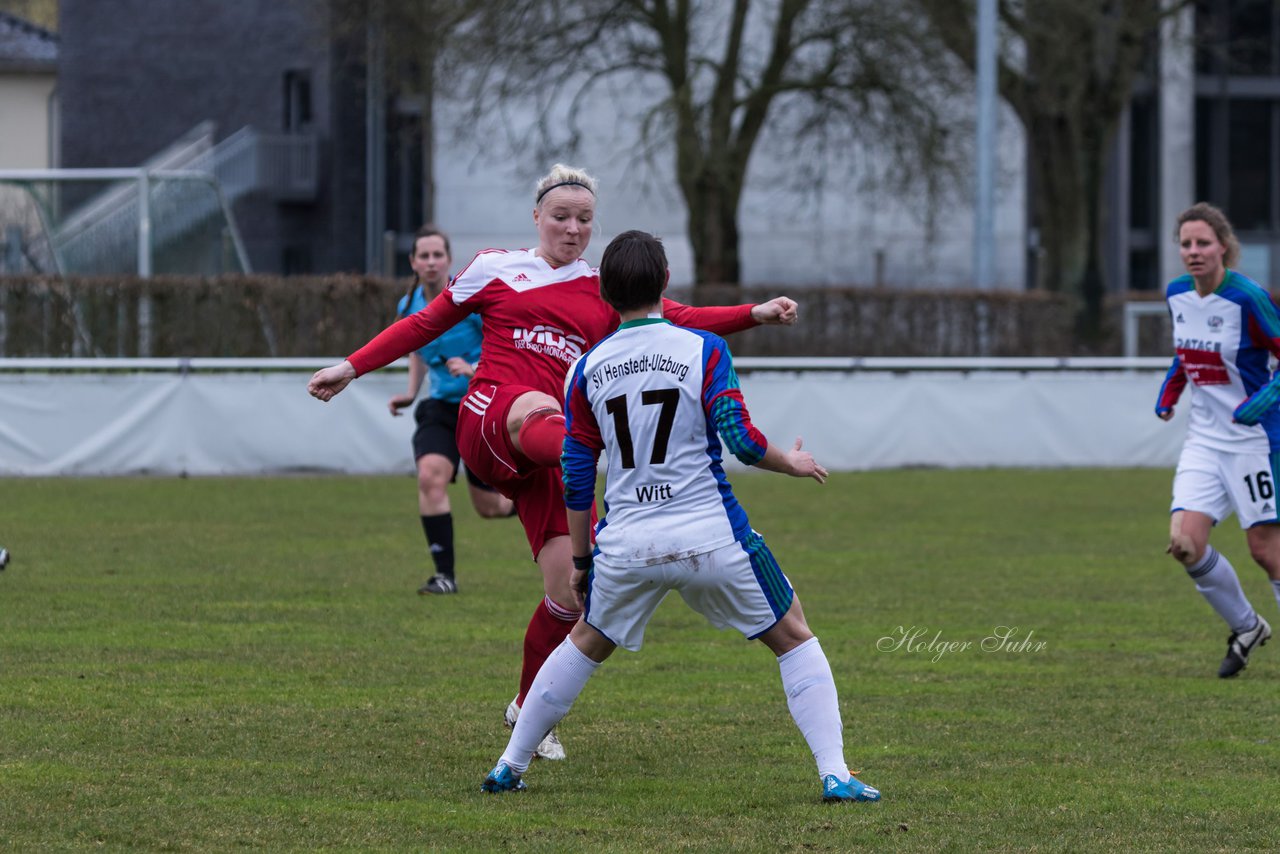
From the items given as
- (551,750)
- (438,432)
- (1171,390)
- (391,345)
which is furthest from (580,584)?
(438,432)

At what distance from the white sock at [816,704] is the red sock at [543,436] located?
39.3 inches

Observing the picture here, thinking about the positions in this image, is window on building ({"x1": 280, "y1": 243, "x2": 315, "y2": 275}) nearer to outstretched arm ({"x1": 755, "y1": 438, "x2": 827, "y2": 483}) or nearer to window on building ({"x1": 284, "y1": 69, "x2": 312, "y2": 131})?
window on building ({"x1": 284, "y1": 69, "x2": 312, "y2": 131})

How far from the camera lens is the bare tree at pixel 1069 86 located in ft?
89.5

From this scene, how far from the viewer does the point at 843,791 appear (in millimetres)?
5309

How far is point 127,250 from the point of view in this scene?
2391 cm

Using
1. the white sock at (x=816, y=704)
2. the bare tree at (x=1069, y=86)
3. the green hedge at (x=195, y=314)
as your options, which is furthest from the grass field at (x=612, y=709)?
the bare tree at (x=1069, y=86)

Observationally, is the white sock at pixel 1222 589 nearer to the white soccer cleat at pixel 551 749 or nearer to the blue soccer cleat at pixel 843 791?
the blue soccer cleat at pixel 843 791

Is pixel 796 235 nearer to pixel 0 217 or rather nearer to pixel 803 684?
pixel 0 217

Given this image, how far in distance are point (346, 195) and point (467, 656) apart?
30797 millimetres

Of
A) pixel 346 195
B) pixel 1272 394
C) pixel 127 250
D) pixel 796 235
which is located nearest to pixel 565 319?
pixel 1272 394

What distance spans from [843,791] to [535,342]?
1.82 metres

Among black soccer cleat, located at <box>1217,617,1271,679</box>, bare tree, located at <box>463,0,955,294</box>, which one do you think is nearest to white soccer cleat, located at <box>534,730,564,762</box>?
black soccer cleat, located at <box>1217,617,1271,679</box>

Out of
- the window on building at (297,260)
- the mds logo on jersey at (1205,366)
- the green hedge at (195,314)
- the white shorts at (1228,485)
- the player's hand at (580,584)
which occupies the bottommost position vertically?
the player's hand at (580,584)

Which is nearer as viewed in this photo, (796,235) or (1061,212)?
(1061,212)
